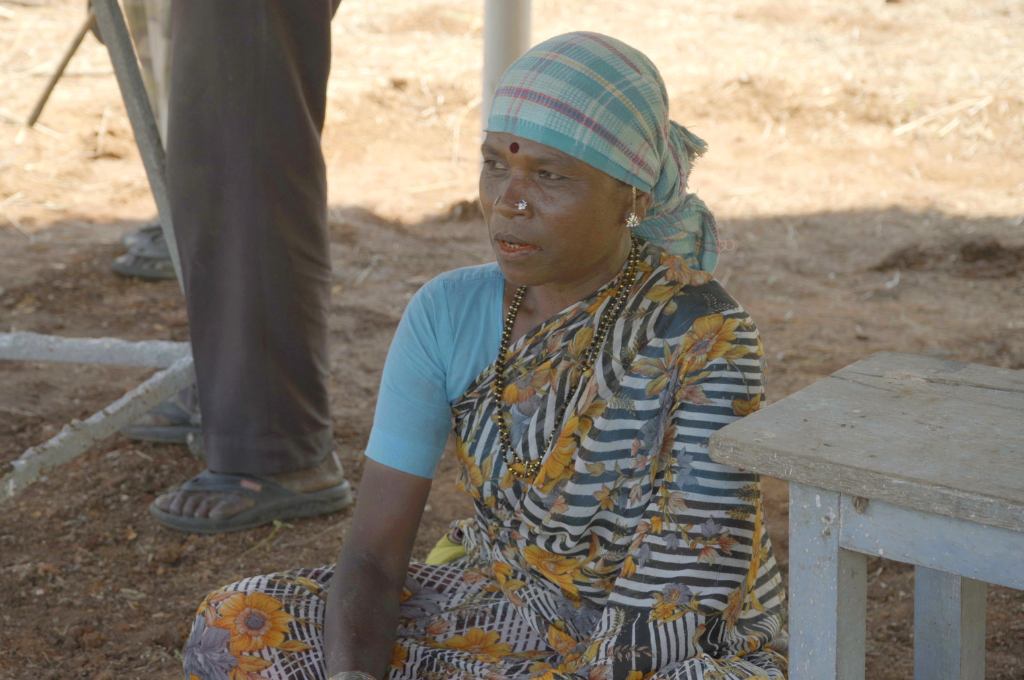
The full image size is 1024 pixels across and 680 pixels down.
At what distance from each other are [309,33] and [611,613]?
159 centimetres

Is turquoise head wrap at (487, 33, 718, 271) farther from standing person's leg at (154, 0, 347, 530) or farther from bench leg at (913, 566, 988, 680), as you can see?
standing person's leg at (154, 0, 347, 530)

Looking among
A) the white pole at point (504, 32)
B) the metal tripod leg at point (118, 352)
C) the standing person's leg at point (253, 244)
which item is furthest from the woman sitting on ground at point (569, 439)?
the white pole at point (504, 32)

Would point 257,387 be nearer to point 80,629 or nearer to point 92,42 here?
point 80,629

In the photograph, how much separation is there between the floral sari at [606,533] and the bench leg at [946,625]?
0.67 feet

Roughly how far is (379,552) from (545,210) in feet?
1.97

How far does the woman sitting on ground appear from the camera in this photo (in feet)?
6.04

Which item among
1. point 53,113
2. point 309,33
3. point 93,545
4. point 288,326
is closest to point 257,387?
point 288,326

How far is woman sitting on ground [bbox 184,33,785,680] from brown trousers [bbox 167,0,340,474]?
0.97 m

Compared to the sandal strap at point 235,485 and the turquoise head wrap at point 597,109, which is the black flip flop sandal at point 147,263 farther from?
the turquoise head wrap at point 597,109

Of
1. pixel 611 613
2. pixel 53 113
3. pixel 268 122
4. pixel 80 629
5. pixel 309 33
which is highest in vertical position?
pixel 53 113

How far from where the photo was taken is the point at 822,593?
5.03 feet

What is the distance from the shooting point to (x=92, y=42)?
818cm

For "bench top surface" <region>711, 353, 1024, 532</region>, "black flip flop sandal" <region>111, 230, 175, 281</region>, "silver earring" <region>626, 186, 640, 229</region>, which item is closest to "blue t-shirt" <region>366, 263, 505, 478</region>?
"silver earring" <region>626, 186, 640, 229</region>

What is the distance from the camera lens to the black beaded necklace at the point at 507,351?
6.45 ft
